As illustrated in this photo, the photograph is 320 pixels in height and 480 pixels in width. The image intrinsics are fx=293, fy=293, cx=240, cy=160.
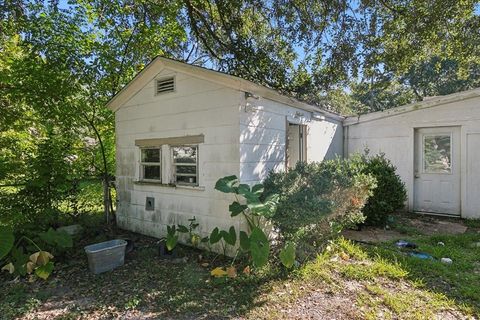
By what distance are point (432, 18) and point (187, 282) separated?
6.61 m

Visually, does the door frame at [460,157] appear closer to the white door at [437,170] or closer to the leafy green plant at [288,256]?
the white door at [437,170]

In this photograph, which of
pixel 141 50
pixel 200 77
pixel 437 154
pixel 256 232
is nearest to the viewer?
pixel 256 232

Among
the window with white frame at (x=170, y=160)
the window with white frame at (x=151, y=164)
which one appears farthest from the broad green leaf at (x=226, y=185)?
the window with white frame at (x=151, y=164)

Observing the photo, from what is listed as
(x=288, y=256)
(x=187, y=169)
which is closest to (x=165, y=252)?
(x=187, y=169)

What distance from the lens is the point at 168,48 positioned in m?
8.77

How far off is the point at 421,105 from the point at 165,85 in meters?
6.52

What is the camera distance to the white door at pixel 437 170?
7438mm

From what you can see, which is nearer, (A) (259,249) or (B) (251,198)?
(A) (259,249)

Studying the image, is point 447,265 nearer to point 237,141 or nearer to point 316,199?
point 316,199

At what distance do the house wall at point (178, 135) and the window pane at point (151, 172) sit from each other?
0.19 meters

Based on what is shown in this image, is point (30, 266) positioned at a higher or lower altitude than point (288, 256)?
lower

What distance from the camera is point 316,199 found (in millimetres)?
4215

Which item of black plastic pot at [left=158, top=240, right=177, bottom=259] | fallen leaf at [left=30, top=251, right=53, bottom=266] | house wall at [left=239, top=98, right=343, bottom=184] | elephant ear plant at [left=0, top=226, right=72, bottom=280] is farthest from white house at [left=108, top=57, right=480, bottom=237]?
fallen leaf at [left=30, top=251, right=53, bottom=266]

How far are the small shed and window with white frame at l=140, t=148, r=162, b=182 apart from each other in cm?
2
